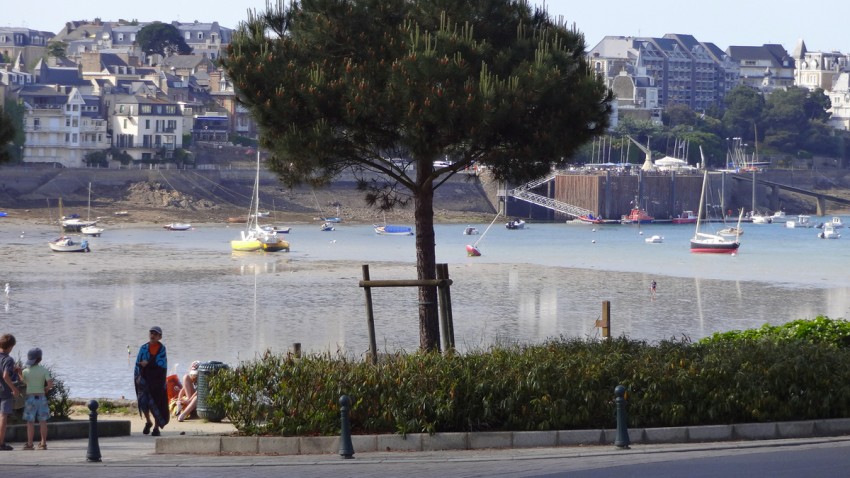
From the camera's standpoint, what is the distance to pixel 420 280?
1714cm

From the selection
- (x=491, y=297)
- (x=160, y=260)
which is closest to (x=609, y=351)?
(x=491, y=297)

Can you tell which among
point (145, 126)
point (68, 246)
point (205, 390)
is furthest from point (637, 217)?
point (205, 390)

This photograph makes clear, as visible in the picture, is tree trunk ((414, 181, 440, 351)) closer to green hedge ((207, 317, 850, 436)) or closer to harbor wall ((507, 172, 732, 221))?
green hedge ((207, 317, 850, 436))

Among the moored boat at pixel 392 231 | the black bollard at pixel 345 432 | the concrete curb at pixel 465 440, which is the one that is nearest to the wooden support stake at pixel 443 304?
the concrete curb at pixel 465 440

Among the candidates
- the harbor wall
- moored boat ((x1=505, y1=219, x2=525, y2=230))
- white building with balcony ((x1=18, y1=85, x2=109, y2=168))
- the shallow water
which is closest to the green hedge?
the shallow water

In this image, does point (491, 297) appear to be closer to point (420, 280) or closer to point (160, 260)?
point (160, 260)

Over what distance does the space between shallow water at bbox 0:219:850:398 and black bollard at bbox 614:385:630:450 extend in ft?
17.3

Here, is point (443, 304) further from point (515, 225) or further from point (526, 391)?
point (515, 225)

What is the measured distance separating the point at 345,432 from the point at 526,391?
221cm

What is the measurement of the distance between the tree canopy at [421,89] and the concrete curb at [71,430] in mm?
4053

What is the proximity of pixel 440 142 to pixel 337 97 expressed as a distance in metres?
1.43

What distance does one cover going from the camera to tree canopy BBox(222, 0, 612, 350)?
16.4 m

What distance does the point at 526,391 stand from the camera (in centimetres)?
1438

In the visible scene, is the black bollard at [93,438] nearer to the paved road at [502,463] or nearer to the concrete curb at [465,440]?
the paved road at [502,463]
